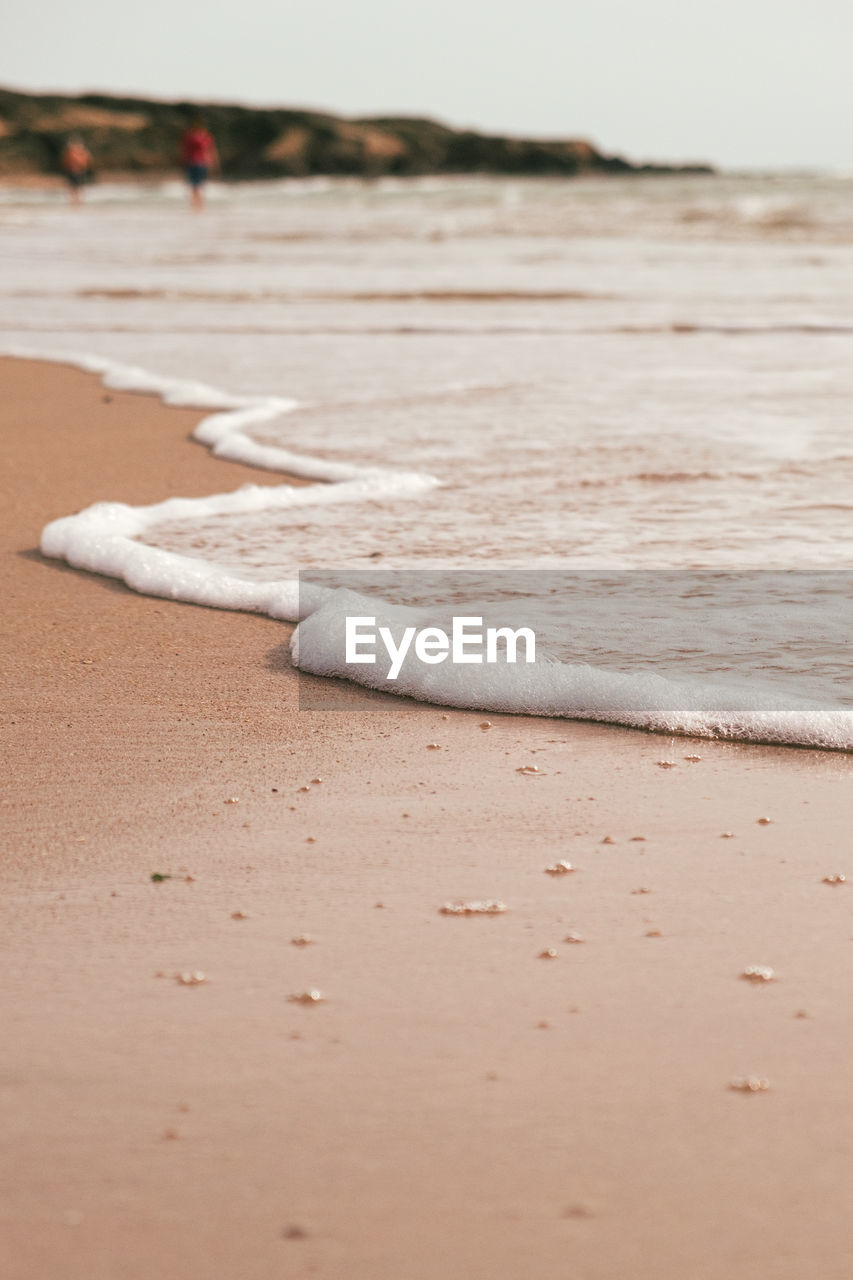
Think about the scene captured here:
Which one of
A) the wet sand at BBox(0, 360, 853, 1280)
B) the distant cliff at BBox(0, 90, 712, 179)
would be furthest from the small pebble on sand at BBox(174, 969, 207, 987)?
the distant cliff at BBox(0, 90, 712, 179)

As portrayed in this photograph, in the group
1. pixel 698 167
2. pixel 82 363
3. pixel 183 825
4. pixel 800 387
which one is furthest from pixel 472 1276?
pixel 698 167

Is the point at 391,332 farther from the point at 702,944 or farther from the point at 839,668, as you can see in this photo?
the point at 702,944

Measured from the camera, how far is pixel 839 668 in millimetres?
2865

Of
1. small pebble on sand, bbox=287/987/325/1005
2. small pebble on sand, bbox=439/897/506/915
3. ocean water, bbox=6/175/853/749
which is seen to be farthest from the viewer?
ocean water, bbox=6/175/853/749

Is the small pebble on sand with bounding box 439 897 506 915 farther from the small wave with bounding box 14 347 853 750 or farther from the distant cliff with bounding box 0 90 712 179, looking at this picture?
the distant cliff with bounding box 0 90 712 179

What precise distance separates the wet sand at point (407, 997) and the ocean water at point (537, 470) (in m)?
0.33

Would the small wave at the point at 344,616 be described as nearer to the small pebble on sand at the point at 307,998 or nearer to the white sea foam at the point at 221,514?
the white sea foam at the point at 221,514

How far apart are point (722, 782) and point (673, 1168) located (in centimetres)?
106

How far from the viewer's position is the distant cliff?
289ft

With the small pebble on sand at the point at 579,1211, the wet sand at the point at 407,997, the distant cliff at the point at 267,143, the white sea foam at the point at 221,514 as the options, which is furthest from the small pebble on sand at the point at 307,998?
the distant cliff at the point at 267,143

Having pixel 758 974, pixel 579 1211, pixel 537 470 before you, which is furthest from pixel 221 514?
pixel 579 1211

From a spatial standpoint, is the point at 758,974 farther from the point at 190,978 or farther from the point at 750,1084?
the point at 190,978

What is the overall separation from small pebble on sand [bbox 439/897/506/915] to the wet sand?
0.02 metres

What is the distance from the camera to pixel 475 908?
194 cm
